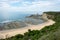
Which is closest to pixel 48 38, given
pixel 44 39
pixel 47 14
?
pixel 44 39

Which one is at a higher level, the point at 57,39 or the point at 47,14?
the point at 57,39

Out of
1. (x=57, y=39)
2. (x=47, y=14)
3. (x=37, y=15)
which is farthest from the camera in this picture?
(x=37, y=15)

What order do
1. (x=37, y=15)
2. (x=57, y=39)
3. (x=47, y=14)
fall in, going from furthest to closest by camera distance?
(x=37, y=15) < (x=47, y=14) < (x=57, y=39)

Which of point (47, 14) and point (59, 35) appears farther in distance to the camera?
point (47, 14)

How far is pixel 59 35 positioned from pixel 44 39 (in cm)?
99

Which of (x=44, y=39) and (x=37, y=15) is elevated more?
(x=44, y=39)

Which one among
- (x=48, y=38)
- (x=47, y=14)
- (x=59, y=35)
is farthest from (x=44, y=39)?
(x=47, y=14)

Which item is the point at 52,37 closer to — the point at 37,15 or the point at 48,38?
the point at 48,38

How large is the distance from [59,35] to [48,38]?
735 millimetres

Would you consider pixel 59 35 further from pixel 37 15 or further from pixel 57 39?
pixel 37 15

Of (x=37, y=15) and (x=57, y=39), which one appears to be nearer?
(x=57, y=39)

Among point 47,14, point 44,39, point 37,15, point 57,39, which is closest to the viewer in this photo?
point 57,39

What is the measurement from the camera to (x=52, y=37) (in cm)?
1170

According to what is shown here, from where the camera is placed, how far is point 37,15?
71.2 meters
